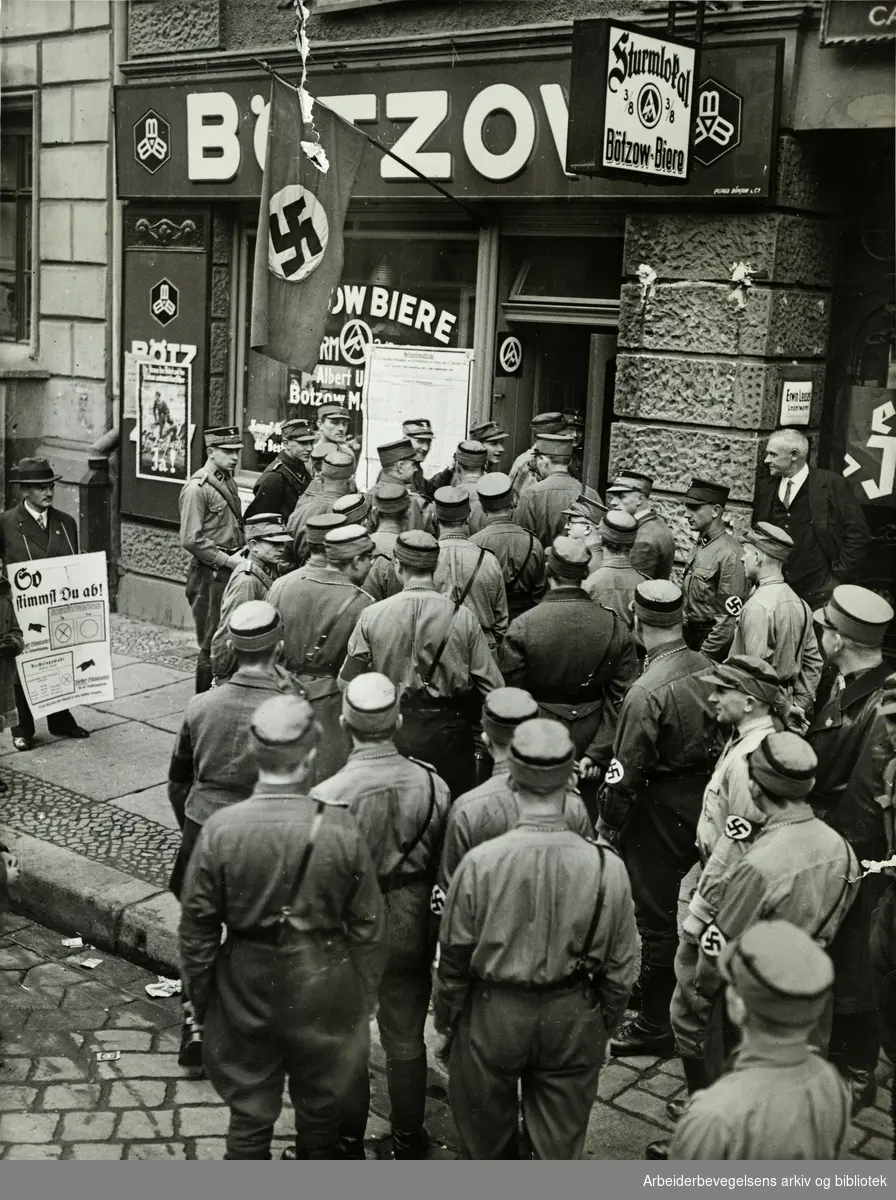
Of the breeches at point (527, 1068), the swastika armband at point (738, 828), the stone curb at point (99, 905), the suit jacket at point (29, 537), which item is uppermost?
the suit jacket at point (29, 537)

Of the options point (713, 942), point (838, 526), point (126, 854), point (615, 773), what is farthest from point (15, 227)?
point (713, 942)

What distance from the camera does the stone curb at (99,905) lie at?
618 cm

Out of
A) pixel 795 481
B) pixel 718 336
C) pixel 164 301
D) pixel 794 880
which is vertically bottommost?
pixel 794 880

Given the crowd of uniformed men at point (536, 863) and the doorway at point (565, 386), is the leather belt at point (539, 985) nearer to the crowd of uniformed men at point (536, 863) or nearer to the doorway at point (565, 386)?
the crowd of uniformed men at point (536, 863)

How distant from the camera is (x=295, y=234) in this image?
7480 mm

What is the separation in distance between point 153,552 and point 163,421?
1.24m

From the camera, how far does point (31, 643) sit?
28.1 feet

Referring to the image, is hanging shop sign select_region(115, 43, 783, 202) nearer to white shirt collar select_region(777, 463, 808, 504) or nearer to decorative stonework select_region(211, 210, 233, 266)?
decorative stonework select_region(211, 210, 233, 266)

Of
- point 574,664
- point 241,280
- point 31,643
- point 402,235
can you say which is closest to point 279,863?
point 574,664

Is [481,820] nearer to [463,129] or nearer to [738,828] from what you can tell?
[738,828]

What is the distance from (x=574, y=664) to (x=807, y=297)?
3.74m

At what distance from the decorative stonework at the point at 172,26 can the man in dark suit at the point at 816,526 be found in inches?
252

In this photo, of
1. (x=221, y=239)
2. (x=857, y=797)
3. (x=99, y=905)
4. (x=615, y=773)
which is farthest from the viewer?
(x=221, y=239)

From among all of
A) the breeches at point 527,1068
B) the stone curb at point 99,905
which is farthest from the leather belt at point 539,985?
the stone curb at point 99,905
